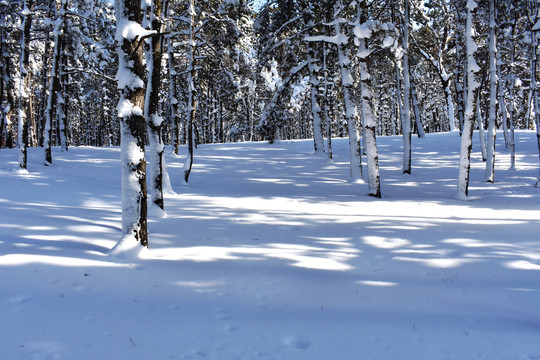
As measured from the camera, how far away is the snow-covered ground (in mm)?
3164

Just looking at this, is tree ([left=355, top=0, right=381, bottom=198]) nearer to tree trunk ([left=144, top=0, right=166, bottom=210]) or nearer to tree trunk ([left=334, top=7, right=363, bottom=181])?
tree trunk ([left=334, top=7, right=363, bottom=181])

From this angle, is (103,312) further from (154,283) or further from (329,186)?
(329,186)

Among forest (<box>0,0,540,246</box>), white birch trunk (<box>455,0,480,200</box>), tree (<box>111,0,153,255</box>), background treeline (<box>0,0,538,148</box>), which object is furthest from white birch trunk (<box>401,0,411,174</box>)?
tree (<box>111,0,153,255</box>)

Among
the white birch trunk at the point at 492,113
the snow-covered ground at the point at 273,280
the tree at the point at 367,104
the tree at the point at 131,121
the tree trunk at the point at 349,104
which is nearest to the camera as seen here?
the snow-covered ground at the point at 273,280

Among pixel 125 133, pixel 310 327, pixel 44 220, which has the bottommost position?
pixel 310 327

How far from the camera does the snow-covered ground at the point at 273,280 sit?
316cm

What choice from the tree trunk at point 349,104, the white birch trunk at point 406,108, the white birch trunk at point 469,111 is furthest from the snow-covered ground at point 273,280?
the white birch trunk at point 406,108

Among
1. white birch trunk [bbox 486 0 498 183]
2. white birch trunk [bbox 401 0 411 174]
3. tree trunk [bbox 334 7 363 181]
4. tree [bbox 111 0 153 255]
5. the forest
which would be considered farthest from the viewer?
white birch trunk [bbox 401 0 411 174]

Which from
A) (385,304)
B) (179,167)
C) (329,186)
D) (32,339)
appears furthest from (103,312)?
(179,167)

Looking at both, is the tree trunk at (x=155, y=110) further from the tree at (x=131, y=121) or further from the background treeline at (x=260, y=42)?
the background treeline at (x=260, y=42)

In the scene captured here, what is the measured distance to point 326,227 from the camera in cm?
745

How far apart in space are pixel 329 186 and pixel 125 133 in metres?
8.84

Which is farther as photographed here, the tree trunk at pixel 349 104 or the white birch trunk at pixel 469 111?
the tree trunk at pixel 349 104

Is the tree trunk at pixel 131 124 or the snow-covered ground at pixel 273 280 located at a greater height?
the tree trunk at pixel 131 124
